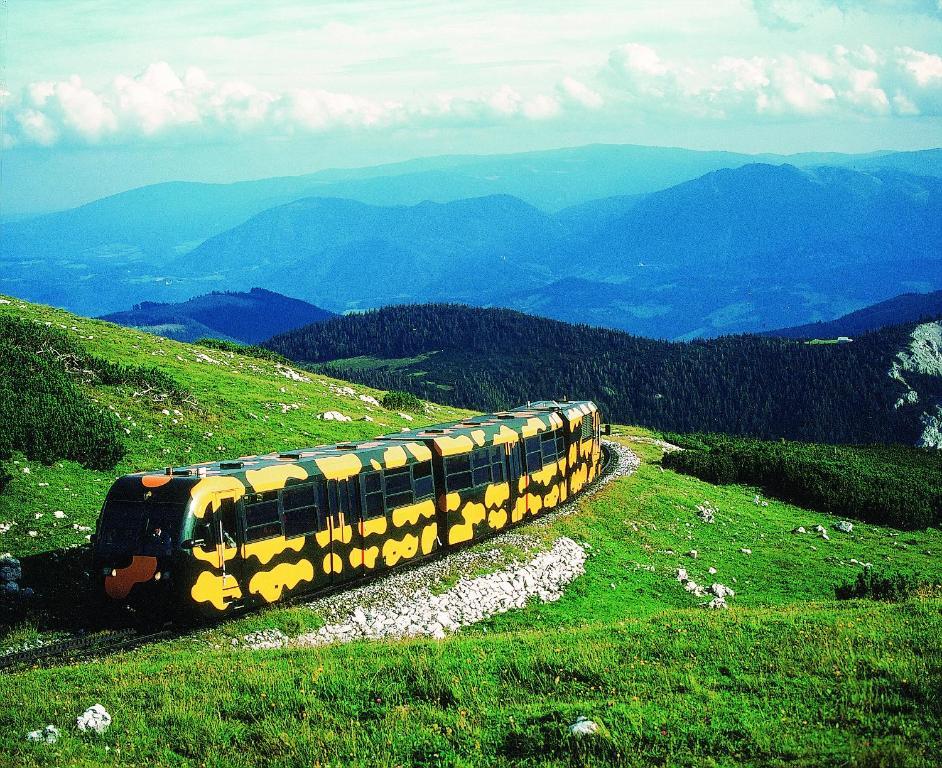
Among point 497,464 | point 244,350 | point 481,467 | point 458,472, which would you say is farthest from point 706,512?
point 244,350

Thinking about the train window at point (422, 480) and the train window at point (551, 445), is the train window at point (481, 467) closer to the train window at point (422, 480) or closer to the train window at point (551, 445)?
the train window at point (422, 480)

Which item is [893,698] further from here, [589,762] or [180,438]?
[180,438]

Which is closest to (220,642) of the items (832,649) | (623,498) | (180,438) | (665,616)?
(665,616)

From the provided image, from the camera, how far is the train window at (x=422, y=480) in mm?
25781

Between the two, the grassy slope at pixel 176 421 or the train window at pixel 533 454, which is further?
the train window at pixel 533 454

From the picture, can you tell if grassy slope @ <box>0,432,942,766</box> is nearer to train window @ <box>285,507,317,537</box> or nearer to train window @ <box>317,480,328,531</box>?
train window @ <box>285,507,317,537</box>

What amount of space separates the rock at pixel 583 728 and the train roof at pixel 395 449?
11.0m

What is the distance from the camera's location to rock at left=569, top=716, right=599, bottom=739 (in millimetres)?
11758

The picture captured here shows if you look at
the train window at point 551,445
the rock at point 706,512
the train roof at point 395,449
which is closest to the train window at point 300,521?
the train roof at point 395,449

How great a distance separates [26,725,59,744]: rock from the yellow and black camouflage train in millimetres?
6198

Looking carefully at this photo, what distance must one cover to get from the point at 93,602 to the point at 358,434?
23.1 metres

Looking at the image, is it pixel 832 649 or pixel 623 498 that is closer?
pixel 832 649

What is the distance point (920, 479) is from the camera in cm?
6050

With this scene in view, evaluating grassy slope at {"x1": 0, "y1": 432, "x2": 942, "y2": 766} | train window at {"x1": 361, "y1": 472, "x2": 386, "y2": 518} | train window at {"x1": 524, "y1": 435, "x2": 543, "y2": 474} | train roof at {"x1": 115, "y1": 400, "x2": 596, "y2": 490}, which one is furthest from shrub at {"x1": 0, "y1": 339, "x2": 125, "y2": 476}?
train window at {"x1": 524, "y1": 435, "x2": 543, "y2": 474}
